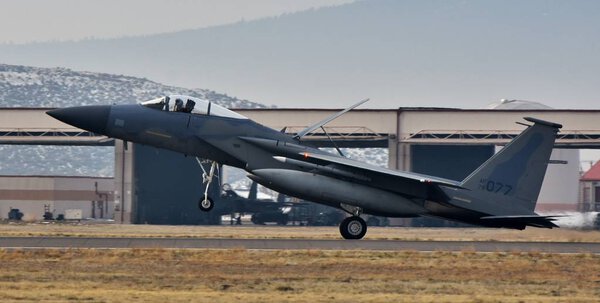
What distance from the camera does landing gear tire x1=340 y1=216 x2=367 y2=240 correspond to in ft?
108

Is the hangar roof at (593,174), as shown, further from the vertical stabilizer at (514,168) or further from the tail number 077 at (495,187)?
the tail number 077 at (495,187)

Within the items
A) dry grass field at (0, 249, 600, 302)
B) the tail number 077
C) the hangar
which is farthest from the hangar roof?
→ dry grass field at (0, 249, 600, 302)

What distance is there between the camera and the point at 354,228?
32.8 m

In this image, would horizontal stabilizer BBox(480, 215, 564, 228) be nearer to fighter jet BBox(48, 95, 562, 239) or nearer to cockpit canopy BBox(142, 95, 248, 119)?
fighter jet BBox(48, 95, 562, 239)

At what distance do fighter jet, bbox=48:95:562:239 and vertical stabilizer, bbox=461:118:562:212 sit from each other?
0.03 m

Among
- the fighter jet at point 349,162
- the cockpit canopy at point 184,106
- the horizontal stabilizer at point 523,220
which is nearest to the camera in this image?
the horizontal stabilizer at point 523,220

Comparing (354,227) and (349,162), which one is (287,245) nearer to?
(354,227)

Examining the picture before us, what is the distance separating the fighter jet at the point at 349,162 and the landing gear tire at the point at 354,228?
30mm

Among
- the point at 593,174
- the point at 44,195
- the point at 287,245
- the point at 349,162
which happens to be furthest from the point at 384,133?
the point at 593,174

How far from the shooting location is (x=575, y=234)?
3769 centimetres

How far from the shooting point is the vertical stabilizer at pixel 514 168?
3250cm

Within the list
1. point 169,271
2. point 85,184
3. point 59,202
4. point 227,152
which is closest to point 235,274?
point 169,271

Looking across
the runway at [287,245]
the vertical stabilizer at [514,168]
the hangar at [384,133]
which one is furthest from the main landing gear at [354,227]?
the hangar at [384,133]

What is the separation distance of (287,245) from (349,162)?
3.66 meters
